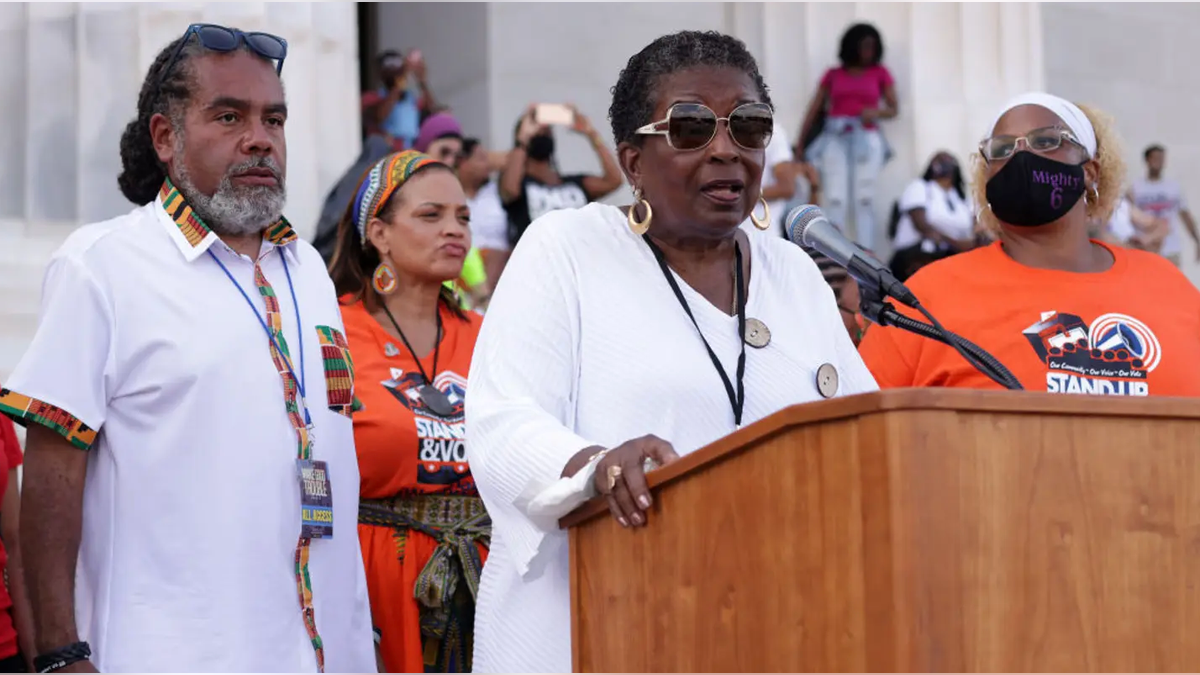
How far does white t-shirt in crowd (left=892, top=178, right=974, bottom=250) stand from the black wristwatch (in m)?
9.47

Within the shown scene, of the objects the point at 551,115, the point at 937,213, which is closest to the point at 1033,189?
the point at 551,115

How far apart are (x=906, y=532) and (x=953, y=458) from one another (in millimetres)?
127

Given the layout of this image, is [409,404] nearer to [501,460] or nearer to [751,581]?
[501,460]

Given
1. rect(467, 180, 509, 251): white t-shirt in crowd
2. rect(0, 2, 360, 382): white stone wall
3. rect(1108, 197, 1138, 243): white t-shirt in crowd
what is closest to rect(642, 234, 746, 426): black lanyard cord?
rect(0, 2, 360, 382): white stone wall

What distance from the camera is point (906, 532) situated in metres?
2.41

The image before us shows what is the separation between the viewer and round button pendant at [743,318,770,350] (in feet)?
11.4

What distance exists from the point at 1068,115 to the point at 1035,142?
16cm

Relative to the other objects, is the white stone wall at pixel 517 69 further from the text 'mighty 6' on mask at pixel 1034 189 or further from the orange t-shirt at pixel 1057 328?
the text 'mighty 6' on mask at pixel 1034 189

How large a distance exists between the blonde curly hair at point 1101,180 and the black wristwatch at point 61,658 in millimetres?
2833

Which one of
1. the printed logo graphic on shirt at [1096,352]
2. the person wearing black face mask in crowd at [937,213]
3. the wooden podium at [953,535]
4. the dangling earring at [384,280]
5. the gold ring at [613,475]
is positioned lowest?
the wooden podium at [953,535]

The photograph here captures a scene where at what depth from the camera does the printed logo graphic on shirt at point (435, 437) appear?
16.8ft

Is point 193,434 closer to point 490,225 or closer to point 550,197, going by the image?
point 490,225

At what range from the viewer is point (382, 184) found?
5988 mm

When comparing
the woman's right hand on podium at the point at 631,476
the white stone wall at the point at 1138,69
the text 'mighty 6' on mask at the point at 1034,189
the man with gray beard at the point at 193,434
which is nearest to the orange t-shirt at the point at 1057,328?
the text 'mighty 6' on mask at the point at 1034,189
